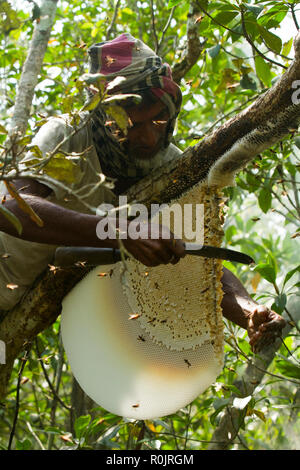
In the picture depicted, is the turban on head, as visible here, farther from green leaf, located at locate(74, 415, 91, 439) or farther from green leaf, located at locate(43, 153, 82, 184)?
green leaf, located at locate(74, 415, 91, 439)

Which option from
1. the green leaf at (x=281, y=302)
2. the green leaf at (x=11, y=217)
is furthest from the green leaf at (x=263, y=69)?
the green leaf at (x=11, y=217)

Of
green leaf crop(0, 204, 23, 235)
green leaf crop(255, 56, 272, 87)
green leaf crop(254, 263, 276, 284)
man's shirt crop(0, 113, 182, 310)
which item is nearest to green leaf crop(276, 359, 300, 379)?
green leaf crop(254, 263, 276, 284)

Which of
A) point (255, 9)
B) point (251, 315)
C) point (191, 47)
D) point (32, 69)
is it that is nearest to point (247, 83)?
point (191, 47)

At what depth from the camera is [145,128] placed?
1742mm

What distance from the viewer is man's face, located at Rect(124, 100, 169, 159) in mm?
1729

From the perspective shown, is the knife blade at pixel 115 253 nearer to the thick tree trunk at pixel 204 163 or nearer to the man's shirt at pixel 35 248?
the thick tree trunk at pixel 204 163

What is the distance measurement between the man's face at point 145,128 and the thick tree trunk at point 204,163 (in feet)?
0.38

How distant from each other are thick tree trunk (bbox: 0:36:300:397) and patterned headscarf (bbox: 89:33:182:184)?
110mm

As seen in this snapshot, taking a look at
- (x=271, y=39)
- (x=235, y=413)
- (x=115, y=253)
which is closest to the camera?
(x=115, y=253)

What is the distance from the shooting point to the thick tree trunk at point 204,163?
134 cm

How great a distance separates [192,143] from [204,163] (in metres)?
0.68

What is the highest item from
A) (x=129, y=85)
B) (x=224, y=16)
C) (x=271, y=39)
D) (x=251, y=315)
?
(x=224, y=16)

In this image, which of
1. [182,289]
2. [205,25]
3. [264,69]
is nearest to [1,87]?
[205,25]

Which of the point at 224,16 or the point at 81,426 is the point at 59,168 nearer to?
the point at 224,16
